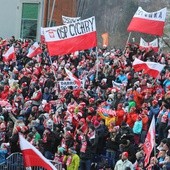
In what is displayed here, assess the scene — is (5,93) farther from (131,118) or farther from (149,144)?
(149,144)

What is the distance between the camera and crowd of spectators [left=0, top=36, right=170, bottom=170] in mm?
20672

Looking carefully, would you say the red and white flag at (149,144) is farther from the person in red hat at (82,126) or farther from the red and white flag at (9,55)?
the red and white flag at (9,55)

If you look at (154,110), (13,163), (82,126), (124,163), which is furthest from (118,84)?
(124,163)

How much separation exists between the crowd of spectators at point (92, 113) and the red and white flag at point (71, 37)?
131 centimetres

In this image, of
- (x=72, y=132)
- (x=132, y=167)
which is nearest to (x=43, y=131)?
(x=72, y=132)

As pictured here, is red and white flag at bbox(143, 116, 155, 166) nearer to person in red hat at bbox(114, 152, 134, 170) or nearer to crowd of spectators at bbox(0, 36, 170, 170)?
crowd of spectators at bbox(0, 36, 170, 170)

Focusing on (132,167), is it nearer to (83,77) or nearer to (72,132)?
(72,132)

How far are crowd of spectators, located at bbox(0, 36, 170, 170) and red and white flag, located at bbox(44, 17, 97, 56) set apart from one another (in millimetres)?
1311

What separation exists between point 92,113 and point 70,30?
431 cm

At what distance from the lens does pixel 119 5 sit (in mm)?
79625

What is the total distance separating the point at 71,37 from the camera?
25844mm

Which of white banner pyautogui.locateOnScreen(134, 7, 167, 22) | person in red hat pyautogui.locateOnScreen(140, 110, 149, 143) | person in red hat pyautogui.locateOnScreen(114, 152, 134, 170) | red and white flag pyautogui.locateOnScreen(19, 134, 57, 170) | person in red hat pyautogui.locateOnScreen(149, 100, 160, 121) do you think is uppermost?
white banner pyautogui.locateOnScreen(134, 7, 167, 22)

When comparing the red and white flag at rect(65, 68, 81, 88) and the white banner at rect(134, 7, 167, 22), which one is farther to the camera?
the white banner at rect(134, 7, 167, 22)

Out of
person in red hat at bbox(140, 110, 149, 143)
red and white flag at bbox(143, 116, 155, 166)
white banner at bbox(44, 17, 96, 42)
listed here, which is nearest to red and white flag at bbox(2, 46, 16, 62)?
white banner at bbox(44, 17, 96, 42)
